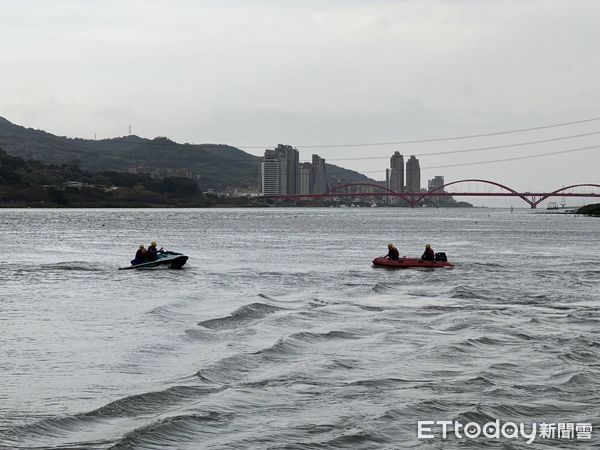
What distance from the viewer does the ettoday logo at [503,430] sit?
14.2m

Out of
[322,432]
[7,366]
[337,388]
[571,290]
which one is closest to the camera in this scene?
[322,432]

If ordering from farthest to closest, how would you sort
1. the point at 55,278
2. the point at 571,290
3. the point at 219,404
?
1. the point at 55,278
2. the point at 571,290
3. the point at 219,404

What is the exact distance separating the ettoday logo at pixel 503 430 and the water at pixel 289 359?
0.81 feet

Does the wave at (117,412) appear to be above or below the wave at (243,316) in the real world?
below

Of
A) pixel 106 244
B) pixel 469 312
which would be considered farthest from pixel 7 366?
pixel 106 244

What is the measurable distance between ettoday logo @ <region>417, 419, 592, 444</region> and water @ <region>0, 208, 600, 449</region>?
0.81 ft

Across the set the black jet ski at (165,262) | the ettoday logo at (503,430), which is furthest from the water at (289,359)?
the black jet ski at (165,262)

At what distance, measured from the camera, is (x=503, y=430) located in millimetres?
14617

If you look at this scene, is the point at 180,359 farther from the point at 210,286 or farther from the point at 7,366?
the point at 210,286

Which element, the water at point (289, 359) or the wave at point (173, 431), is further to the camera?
the water at point (289, 359)

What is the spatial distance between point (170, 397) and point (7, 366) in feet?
16.9

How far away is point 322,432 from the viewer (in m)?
14.5

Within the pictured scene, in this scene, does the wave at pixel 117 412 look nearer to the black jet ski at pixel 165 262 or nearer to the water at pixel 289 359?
the water at pixel 289 359

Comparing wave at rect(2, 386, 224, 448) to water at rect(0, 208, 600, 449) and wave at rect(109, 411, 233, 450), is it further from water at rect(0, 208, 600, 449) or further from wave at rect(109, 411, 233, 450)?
wave at rect(109, 411, 233, 450)
